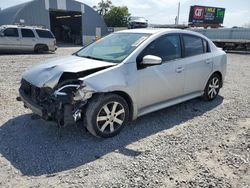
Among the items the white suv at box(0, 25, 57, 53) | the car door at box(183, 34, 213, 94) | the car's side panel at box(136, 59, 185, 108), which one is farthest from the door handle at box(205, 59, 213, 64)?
the white suv at box(0, 25, 57, 53)

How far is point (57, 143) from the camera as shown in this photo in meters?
3.74

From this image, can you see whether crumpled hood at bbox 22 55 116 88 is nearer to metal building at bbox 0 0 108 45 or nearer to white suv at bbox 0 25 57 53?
white suv at bbox 0 25 57 53

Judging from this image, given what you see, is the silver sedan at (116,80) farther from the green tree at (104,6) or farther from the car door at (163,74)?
the green tree at (104,6)

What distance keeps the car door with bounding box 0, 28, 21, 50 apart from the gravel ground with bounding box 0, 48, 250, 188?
1211 centimetres

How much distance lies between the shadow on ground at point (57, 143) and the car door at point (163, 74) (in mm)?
473

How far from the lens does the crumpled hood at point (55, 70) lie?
3619 millimetres

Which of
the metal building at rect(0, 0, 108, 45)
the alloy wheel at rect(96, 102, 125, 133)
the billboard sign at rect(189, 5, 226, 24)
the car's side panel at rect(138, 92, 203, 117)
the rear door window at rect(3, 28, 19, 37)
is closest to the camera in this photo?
the alloy wheel at rect(96, 102, 125, 133)

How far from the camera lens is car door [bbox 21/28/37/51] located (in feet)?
53.4

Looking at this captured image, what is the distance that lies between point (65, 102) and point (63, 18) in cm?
3871

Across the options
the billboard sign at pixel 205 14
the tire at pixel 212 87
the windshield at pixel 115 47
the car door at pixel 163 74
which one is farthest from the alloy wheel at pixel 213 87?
the billboard sign at pixel 205 14

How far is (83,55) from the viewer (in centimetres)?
468

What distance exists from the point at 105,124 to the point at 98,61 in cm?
109

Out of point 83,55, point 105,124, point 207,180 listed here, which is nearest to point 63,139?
point 105,124

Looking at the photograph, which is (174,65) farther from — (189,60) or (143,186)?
(143,186)
